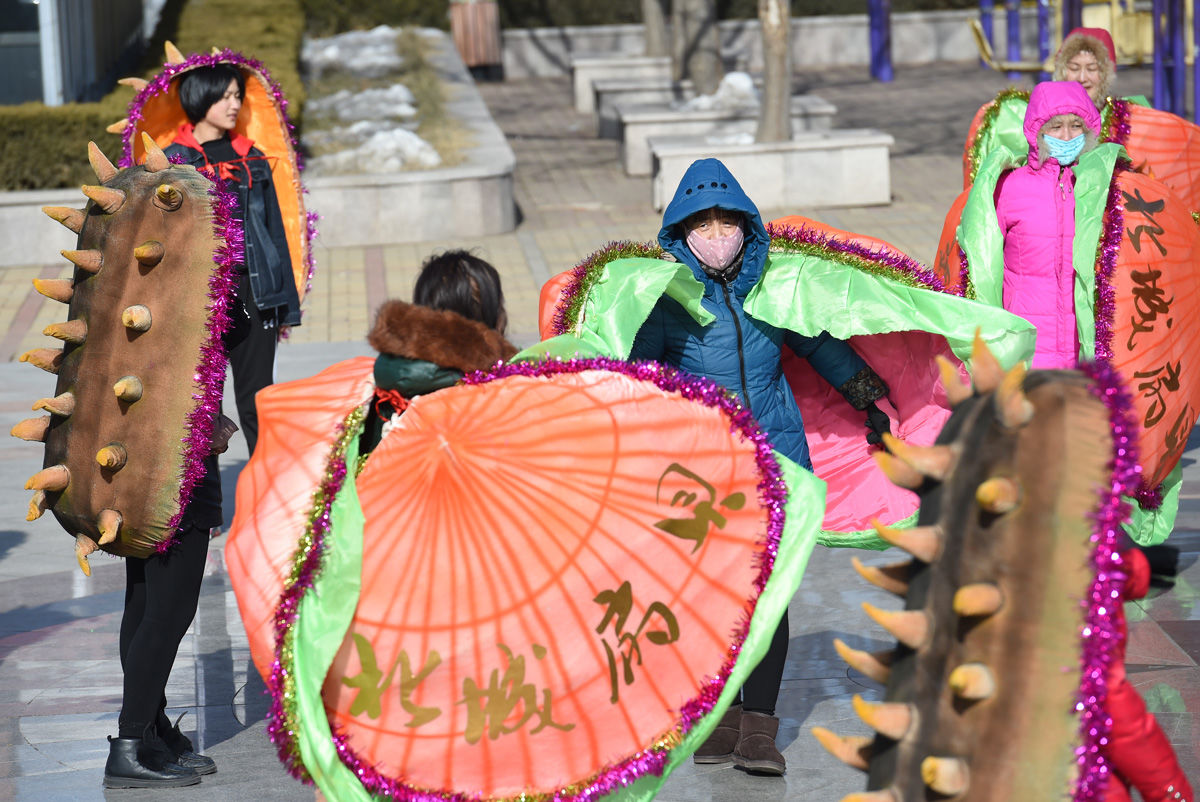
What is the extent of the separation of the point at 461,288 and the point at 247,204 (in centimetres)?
297

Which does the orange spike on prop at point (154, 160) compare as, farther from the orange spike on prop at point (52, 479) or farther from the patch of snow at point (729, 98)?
the patch of snow at point (729, 98)

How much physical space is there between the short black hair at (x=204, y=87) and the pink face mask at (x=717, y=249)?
7.55 ft

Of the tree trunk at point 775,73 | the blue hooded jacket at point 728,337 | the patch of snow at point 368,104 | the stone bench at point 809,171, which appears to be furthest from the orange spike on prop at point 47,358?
the patch of snow at point 368,104

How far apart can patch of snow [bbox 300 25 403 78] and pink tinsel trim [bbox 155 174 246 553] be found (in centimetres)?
1855

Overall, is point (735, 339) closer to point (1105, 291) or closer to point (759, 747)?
point (759, 747)

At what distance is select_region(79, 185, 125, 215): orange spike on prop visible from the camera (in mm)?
4230

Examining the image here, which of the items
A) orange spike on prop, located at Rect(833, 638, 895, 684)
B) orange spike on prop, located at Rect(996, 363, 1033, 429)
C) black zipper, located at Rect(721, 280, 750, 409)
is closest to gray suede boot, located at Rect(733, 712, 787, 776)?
black zipper, located at Rect(721, 280, 750, 409)

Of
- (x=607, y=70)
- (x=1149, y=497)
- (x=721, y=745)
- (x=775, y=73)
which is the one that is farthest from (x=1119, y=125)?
(x=607, y=70)

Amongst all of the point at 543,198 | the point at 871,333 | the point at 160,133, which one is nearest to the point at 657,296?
the point at 871,333

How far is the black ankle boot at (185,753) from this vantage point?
15.5 feet

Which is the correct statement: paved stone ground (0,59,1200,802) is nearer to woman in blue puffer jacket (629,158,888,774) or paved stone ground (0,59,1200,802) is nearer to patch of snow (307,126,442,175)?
woman in blue puffer jacket (629,158,888,774)

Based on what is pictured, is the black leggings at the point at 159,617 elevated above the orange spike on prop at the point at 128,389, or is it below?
below

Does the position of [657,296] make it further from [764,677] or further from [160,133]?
[160,133]

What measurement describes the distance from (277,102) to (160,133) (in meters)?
0.65
